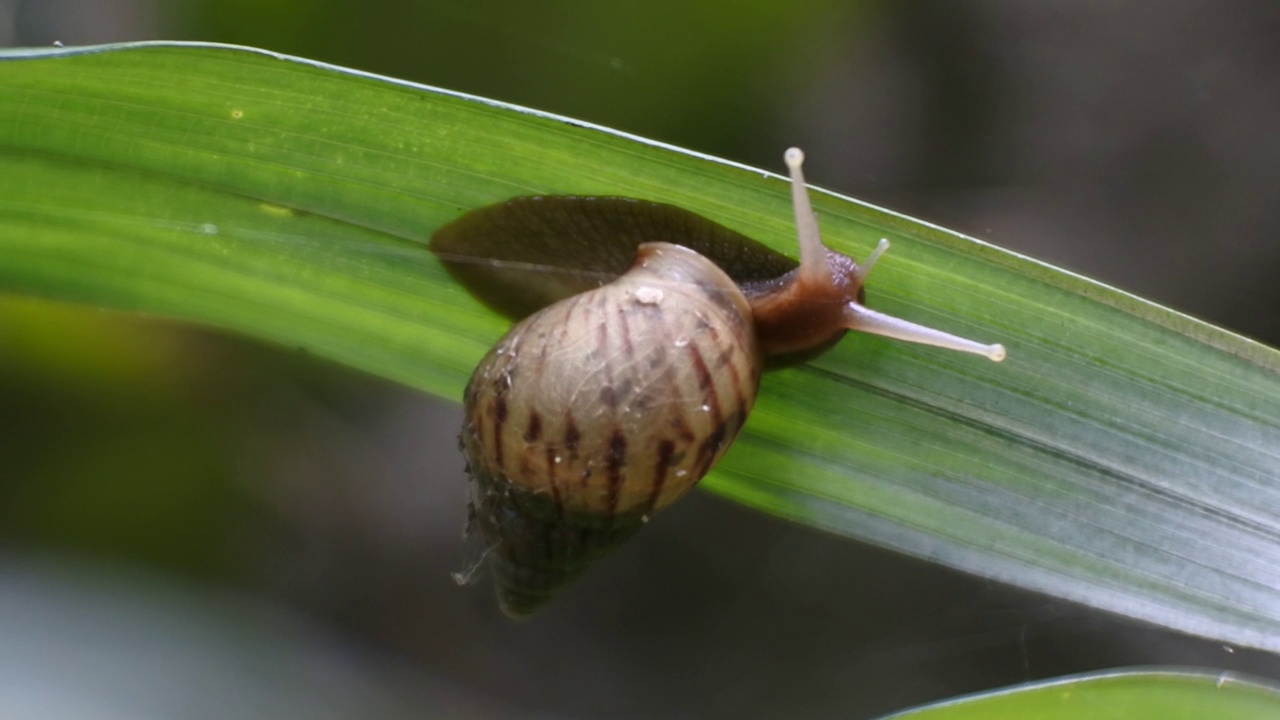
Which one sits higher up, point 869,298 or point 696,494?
point 869,298

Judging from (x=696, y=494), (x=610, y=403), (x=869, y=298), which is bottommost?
(x=696, y=494)

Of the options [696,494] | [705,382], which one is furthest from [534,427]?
[696,494]

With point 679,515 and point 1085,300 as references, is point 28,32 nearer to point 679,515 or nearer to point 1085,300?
point 679,515

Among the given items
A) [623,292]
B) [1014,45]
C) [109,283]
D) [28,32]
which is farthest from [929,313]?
[28,32]

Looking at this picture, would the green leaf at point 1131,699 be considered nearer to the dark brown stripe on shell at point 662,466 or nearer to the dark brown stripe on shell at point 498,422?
the dark brown stripe on shell at point 662,466

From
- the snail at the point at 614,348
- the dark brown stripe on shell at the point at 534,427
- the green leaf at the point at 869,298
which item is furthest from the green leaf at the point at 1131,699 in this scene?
the dark brown stripe on shell at the point at 534,427

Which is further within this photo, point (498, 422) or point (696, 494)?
point (696, 494)

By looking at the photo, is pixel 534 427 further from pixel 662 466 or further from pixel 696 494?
pixel 696 494
